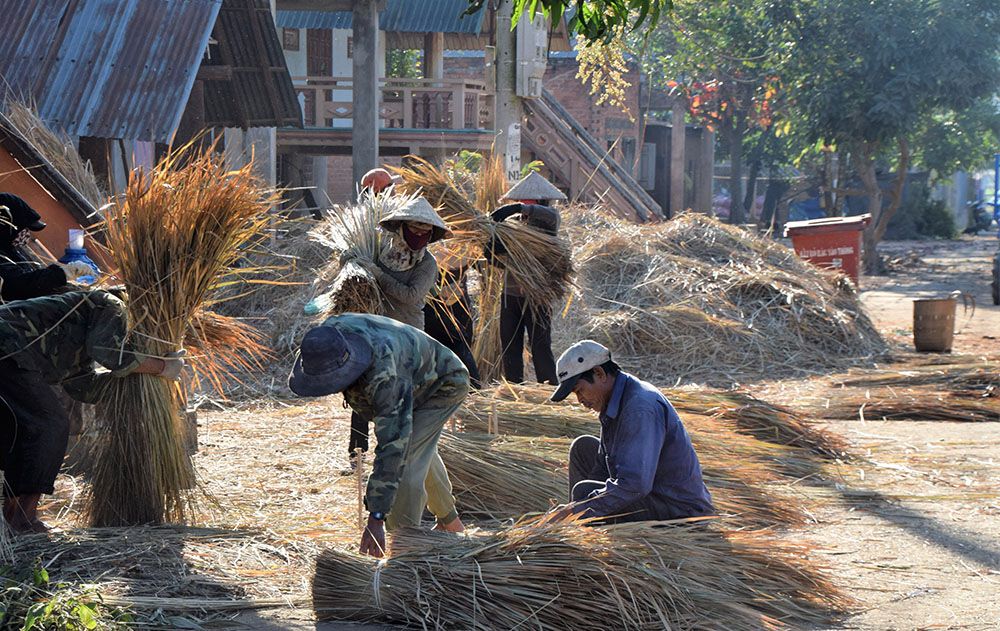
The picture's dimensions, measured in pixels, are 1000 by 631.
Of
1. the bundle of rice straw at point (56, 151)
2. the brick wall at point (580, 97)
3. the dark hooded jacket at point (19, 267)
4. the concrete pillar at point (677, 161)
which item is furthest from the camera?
the brick wall at point (580, 97)

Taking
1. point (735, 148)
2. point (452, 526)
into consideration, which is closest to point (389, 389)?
point (452, 526)

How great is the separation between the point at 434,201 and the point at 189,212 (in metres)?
2.29

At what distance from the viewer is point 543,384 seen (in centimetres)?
711

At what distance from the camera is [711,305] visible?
430 inches

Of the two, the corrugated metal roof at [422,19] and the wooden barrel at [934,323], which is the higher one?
the corrugated metal roof at [422,19]

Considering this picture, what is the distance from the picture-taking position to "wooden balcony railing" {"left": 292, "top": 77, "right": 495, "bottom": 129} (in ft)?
52.1

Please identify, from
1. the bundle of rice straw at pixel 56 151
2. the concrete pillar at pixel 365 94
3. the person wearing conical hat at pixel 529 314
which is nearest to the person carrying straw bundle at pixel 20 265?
the person wearing conical hat at pixel 529 314

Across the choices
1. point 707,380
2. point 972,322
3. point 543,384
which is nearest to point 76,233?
point 543,384

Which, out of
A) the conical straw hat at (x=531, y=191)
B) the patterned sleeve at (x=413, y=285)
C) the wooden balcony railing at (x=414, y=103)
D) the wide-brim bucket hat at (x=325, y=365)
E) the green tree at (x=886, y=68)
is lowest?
the wide-brim bucket hat at (x=325, y=365)

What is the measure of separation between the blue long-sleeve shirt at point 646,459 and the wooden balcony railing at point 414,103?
11.8 meters

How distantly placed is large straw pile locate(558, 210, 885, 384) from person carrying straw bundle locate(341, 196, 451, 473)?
4.50m

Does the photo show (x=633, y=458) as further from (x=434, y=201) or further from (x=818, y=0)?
(x=818, y=0)

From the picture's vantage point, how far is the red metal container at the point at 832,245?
13.4 m

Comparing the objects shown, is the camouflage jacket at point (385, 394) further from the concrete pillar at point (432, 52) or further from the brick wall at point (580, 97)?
the brick wall at point (580, 97)
